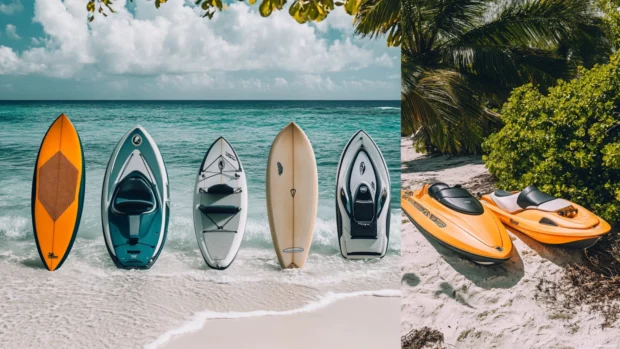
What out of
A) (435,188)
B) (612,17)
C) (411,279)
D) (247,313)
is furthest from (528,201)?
(247,313)

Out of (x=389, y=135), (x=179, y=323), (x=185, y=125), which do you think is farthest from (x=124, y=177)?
(x=389, y=135)

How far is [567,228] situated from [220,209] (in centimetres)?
221

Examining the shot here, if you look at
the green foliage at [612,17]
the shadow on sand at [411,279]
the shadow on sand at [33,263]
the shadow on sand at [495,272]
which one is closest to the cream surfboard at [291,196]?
the shadow on sand at [411,279]

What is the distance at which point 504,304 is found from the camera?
2.71m

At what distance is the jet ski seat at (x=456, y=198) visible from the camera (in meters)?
2.71

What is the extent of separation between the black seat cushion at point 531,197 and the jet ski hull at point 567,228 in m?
0.04

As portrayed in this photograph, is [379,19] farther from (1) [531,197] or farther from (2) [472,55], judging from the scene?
(1) [531,197]

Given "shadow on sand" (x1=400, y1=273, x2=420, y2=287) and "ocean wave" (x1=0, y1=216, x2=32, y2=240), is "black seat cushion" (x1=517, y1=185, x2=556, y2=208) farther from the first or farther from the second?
"ocean wave" (x1=0, y1=216, x2=32, y2=240)

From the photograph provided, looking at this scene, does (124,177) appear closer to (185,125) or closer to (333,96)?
(333,96)

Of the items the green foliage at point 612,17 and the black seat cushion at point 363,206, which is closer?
the green foliage at point 612,17

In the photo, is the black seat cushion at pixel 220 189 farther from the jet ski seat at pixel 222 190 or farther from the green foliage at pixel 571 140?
the green foliage at pixel 571 140

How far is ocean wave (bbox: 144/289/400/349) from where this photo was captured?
3.12 m

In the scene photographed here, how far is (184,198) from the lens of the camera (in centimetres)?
450

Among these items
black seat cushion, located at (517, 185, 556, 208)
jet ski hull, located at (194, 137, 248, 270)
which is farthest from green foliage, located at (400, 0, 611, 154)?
jet ski hull, located at (194, 137, 248, 270)
